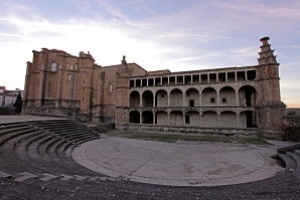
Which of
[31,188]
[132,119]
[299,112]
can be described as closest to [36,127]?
[31,188]

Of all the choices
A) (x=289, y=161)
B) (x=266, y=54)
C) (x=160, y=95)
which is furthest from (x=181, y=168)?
(x=160, y=95)

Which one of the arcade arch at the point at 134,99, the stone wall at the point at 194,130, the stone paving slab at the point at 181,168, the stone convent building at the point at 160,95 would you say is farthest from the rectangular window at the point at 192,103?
the stone paving slab at the point at 181,168

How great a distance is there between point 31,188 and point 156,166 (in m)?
7.36

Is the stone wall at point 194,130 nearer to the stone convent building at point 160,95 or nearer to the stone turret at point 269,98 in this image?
the stone convent building at point 160,95

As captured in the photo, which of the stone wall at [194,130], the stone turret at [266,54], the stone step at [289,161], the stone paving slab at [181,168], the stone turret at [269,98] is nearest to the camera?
the stone paving slab at [181,168]

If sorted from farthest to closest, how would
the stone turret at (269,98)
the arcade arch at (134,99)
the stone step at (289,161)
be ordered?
1. the arcade arch at (134,99)
2. the stone turret at (269,98)
3. the stone step at (289,161)

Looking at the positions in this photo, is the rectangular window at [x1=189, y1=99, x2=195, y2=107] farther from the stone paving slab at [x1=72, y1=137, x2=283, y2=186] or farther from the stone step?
the stone step

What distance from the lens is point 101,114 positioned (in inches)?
1614

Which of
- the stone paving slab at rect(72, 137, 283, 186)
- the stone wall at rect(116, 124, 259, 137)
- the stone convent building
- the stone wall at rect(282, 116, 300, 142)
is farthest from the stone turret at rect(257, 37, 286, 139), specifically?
the stone paving slab at rect(72, 137, 283, 186)

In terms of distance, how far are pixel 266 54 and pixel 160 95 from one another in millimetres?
19087

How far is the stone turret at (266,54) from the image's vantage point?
2503 cm

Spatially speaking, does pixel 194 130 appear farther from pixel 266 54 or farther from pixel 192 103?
pixel 266 54

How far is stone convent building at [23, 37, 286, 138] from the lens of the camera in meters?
25.7

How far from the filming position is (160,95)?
116 ft
